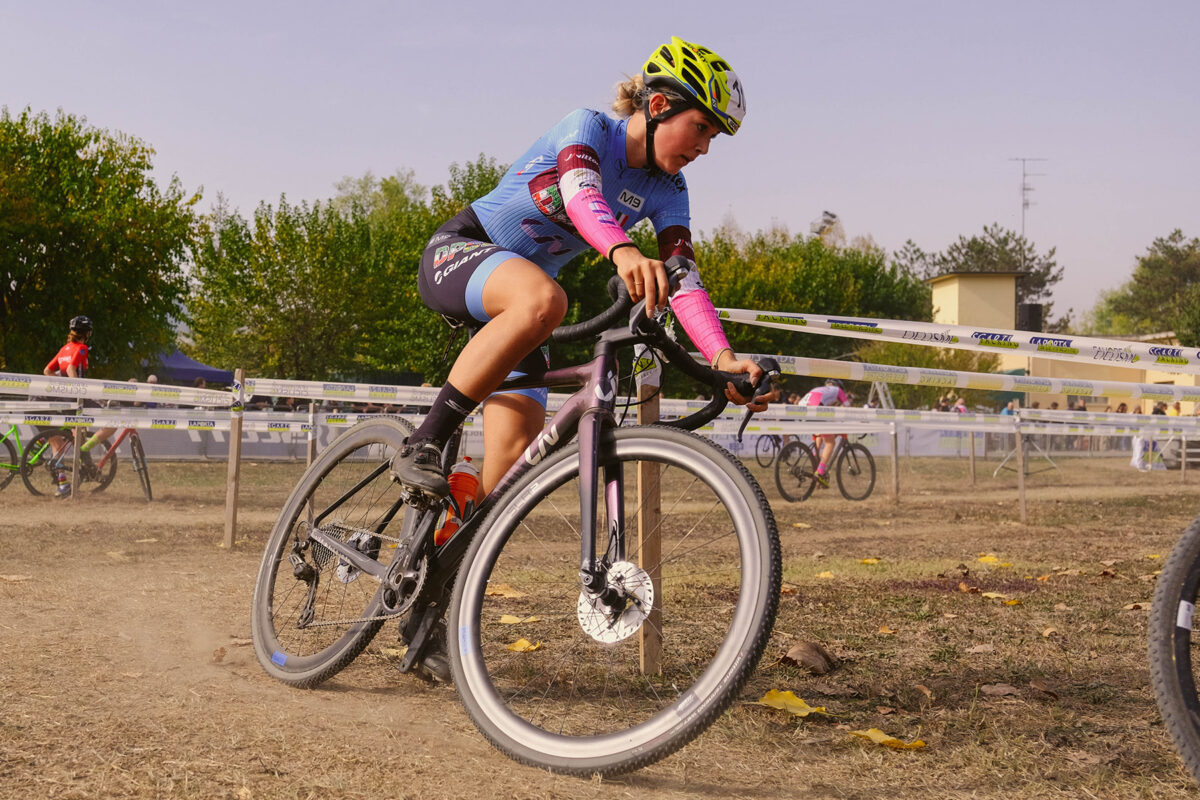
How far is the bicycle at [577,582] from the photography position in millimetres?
2465

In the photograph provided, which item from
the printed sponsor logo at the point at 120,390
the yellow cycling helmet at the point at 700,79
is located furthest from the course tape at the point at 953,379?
the printed sponsor logo at the point at 120,390

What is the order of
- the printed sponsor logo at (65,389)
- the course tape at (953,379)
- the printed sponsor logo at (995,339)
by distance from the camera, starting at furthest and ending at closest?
the printed sponsor logo at (65,389)
the course tape at (953,379)
the printed sponsor logo at (995,339)

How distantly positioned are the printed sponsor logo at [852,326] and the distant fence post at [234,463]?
4.61 m

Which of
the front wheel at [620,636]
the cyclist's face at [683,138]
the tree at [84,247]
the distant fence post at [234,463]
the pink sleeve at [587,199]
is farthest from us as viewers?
the tree at [84,247]

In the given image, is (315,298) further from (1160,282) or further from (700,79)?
(1160,282)

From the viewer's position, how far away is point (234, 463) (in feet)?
27.2

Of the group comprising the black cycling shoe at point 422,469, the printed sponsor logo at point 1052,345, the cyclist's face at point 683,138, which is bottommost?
the black cycling shoe at point 422,469

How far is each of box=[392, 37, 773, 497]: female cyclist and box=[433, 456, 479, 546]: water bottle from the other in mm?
57

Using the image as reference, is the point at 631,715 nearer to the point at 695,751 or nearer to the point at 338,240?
the point at 695,751

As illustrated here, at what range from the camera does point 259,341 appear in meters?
46.3

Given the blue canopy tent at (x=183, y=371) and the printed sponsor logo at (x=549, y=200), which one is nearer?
the printed sponsor logo at (x=549, y=200)

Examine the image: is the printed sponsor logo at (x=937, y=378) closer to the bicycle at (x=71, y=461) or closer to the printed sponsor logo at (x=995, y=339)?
the printed sponsor logo at (x=995, y=339)

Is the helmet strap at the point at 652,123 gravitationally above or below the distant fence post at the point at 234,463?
above

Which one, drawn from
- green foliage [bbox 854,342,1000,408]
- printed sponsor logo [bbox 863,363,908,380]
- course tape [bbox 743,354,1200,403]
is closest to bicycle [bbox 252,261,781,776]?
course tape [bbox 743,354,1200,403]
